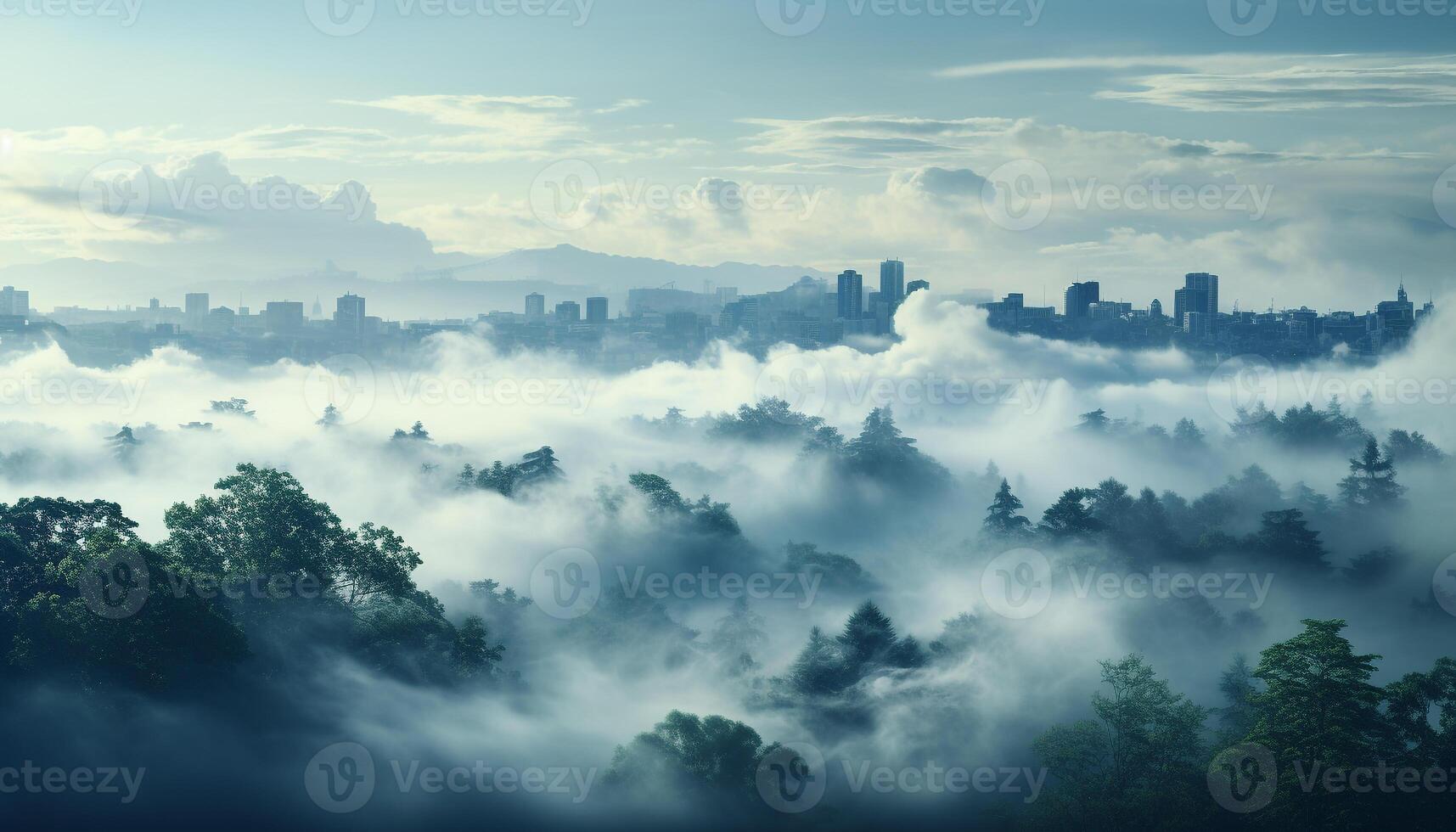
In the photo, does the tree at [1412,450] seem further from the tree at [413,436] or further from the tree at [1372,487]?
the tree at [413,436]

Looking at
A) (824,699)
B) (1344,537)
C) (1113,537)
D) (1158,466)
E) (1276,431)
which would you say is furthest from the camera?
(1158,466)

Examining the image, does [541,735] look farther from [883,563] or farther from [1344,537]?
[1344,537]

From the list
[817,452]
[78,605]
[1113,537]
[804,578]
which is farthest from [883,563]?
[78,605]

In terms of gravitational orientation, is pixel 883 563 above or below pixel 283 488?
below

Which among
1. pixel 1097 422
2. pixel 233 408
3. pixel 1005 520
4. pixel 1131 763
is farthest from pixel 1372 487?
pixel 233 408

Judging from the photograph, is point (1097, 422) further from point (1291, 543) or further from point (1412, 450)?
point (1291, 543)

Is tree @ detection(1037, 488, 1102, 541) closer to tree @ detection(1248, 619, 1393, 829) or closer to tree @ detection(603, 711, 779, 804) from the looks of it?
tree @ detection(603, 711, 779, 804)
